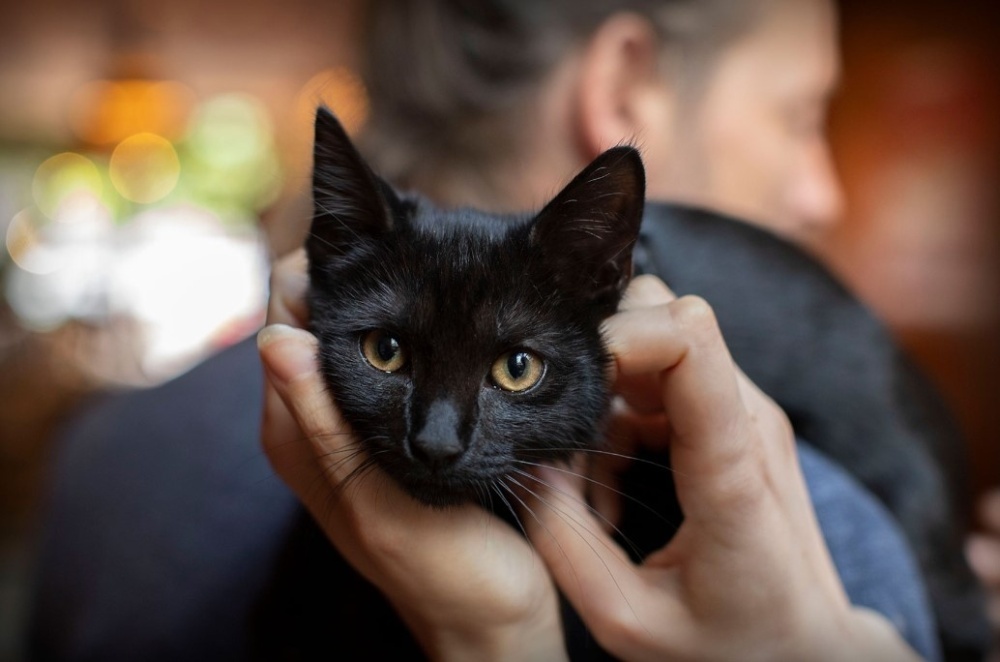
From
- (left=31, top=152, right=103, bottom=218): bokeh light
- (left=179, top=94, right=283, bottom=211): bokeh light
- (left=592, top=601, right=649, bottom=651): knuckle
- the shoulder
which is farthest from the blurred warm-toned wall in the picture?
A: (left=31, top=152, right=103, bottom=218): bokeh light

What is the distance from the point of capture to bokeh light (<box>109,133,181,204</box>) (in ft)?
17.0

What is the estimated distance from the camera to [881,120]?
190cm

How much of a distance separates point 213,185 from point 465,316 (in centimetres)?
539

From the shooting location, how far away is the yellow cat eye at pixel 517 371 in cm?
62

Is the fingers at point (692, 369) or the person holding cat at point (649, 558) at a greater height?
the fingers at point (692, 369)

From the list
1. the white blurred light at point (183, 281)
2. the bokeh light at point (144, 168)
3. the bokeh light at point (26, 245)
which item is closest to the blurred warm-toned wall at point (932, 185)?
the white blurred light at point (183, 281)

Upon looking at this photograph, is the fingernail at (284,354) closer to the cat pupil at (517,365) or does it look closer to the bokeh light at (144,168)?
the cat pupil at (517,365)

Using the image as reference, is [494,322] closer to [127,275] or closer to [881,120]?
[881,120]

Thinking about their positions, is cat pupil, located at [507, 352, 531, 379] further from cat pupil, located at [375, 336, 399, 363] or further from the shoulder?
the shoulder

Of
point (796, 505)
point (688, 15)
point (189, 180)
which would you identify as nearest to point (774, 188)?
point (688, 15)

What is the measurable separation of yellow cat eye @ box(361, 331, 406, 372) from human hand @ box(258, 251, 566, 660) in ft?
0.15

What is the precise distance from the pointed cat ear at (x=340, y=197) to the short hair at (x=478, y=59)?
18.2 inches

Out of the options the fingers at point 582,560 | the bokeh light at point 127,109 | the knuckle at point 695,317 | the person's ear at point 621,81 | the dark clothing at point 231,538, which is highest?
the person's ear at point 621,81

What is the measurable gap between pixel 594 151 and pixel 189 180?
4.98 metres
